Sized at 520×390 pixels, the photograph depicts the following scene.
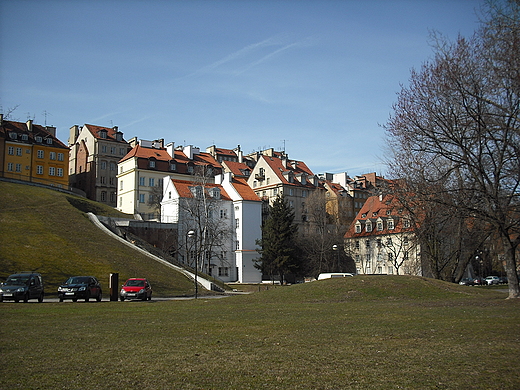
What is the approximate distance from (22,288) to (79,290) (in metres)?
3.24

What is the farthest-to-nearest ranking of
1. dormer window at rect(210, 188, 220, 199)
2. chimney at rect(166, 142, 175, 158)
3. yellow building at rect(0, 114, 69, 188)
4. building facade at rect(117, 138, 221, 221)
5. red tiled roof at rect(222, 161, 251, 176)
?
red tiled roof at rect(222, 161, 251, 176)
chimney at rect(166, 142, 175, 158)
building facade at rect(117, 138, 221, 221)
yellow building at rect(0, 114, 69, 188)
dormer window at rect(210, 188, 220, 199)

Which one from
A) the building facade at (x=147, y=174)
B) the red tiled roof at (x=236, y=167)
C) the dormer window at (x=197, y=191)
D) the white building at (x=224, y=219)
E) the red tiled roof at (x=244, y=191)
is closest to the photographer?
the dormer window at (x=197, y=191)

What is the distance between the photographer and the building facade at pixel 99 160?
307 feet

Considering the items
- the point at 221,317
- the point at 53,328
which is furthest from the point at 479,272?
the point at 53,328

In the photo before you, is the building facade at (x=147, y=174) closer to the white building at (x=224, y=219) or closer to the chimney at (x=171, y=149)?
the chimney at (x=171, y=149)

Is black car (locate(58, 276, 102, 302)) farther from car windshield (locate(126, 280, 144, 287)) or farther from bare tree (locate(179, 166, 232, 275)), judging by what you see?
bare tree (locate(179, 166, 232, 275))

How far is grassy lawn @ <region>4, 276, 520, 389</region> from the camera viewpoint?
825 centimetres

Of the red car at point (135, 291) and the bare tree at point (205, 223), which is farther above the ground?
the bare tree at point (205, 223)

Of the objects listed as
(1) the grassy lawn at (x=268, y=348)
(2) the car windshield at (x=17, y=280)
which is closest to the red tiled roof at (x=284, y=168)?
(2) the car windshield at (x=17, y=280)

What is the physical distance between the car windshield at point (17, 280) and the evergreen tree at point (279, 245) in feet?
152

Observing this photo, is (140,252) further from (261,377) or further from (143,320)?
(261,377)

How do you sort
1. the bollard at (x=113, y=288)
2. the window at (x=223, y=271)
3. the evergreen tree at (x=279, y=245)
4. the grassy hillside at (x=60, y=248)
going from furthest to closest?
the window at (x=223, y=271)
the evergreen tree at (x=279, y=245)
the grassy hillside at (x=60, y=248)
the bollard at (x=113, y=288)

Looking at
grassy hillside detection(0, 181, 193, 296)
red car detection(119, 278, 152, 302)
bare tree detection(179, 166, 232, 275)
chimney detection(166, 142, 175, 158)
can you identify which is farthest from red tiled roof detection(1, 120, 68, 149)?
red car detection(119, 278, 152, 302)

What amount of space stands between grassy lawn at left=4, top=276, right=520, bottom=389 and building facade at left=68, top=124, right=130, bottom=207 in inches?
2984
